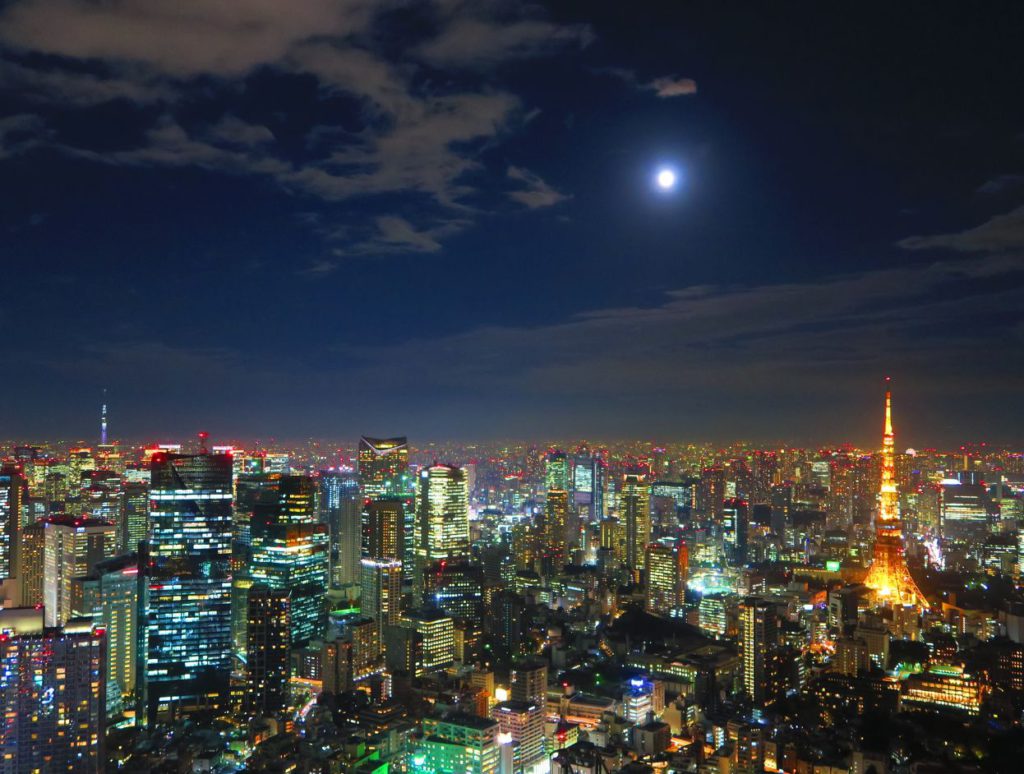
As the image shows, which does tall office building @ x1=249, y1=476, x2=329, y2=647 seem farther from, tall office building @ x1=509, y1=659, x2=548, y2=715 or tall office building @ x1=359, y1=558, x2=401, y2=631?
tall office building @ x1=509, y1=659, x2=548, y2=715

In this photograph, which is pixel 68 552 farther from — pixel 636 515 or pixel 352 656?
pixel 636 515

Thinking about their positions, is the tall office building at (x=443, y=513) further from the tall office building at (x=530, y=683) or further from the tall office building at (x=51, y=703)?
the tall office building at (x=51, y=703)

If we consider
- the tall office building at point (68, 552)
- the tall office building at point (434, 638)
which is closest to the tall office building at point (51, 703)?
the tall office building at point (68, 552)

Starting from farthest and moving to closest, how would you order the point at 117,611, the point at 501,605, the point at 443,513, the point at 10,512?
the point at 443,513, the point at 501,605, the point at 10,512, the point at 117,611

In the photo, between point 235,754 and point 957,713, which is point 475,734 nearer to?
point 235,754

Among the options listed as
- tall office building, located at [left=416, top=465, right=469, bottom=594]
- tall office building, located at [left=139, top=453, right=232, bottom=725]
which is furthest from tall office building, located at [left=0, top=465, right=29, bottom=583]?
tall office building, located at [left=416, top=465, right=469, bottom=594]

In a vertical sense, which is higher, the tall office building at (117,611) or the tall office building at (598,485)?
the tall office building at (598,485)

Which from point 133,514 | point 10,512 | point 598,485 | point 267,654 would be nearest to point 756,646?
point 267,654
